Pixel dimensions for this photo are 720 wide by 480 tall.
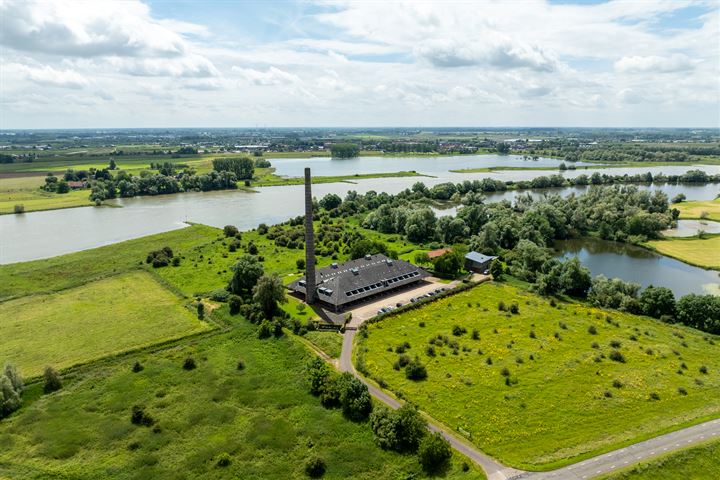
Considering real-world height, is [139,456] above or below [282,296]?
below

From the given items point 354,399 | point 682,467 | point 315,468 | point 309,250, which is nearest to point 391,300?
point 309,250

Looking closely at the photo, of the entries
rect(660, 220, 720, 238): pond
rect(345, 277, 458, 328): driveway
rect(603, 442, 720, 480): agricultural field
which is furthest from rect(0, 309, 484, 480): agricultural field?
rect(660, 220, 720, 238): pond

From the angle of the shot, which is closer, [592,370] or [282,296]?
[592,370]

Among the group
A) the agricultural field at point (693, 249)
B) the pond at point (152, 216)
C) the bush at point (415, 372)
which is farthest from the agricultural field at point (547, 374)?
the pond at point (152, 216)

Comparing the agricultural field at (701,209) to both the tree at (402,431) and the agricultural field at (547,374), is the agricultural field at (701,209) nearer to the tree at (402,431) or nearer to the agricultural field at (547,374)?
the agricultural field at (547,374)

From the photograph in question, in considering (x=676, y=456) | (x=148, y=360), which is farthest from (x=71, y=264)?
(x=676, y=456)

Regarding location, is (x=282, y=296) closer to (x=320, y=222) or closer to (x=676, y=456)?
(x=676, y=456)
